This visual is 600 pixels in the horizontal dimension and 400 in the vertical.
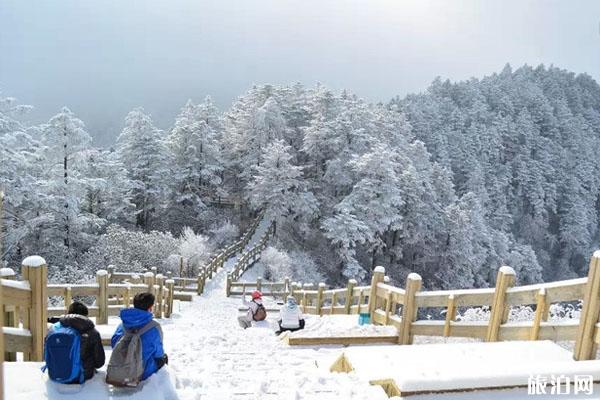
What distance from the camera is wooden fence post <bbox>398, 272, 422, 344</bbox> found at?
672 cm

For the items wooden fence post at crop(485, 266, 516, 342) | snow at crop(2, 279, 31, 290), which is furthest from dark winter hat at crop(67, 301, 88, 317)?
wooden fence post at crop(485, 266, 516, 342)

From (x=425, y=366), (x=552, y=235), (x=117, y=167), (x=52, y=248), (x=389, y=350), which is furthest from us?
(x=552, y=235)

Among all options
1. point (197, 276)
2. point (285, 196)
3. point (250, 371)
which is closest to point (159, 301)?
point (250, 371)

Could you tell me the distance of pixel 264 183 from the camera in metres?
30.9

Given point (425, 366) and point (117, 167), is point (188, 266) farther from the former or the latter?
point (425, 366)

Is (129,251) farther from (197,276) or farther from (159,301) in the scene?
(159,301)

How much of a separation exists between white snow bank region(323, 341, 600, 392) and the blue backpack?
2800 mm

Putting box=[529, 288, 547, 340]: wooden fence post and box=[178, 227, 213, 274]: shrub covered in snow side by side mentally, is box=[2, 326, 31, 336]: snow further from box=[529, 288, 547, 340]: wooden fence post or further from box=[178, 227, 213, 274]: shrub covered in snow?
box=[178, 227, 213, 274]: shrub covered in snow

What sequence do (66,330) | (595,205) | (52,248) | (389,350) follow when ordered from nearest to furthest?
(66,330) → (389,350) → (52,248) → (595,205)

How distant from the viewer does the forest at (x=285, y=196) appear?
75.9 ft

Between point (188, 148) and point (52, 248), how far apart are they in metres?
13.9

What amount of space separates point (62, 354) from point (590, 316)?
5354mm

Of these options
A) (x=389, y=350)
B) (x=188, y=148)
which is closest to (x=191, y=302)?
(x=389, y=350)

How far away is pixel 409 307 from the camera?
678 centimetres
